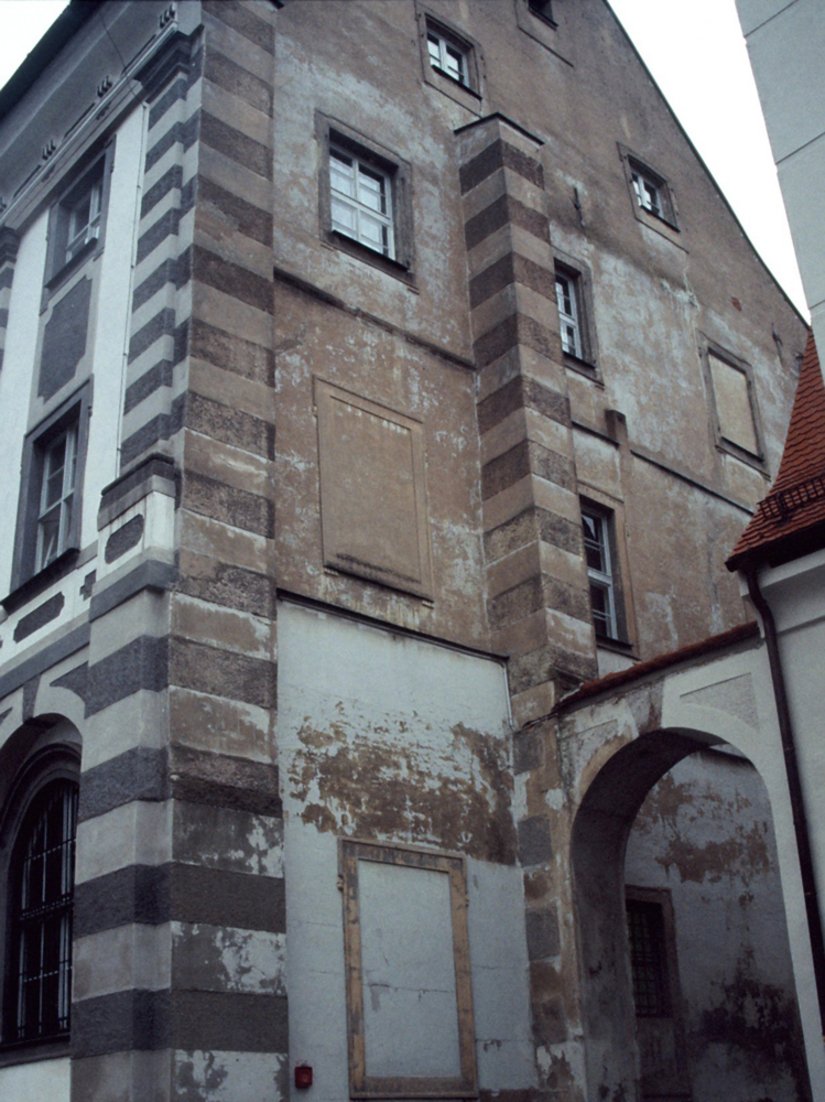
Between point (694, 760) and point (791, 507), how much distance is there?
5277mm

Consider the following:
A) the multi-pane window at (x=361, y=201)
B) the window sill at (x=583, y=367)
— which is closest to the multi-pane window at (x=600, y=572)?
the window sill at (x=583, y=367)

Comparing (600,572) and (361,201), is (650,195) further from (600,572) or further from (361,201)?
(600,572)

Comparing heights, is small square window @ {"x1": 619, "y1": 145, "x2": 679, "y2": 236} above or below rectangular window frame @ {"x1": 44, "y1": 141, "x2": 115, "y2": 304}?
above

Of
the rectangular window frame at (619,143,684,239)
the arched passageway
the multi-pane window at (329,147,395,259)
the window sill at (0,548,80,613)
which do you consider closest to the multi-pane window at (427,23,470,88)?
the multi-pane window at (329,147,395,259)

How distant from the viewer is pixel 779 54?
962 cm

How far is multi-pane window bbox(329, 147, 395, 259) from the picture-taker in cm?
1553

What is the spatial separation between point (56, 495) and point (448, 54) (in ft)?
28.0

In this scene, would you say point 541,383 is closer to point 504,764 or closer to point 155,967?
point 504,764

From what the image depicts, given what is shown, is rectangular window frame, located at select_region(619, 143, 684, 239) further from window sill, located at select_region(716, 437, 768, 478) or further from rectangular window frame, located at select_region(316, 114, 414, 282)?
rectangular window frame, located at select_region(316, 114, 414, 282)

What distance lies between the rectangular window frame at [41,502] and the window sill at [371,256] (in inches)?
129

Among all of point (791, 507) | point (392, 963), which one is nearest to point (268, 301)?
point (791, 507)

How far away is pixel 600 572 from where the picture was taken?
16.0 metres

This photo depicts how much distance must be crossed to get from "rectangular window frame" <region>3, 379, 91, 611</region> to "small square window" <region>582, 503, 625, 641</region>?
5.84 meters

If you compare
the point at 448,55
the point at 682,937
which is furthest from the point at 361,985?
the point at 448,55
